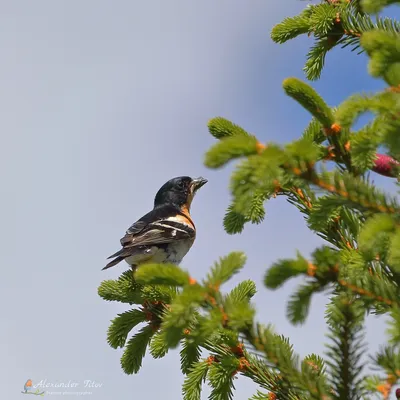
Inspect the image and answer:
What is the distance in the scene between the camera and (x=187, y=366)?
15.3 ft

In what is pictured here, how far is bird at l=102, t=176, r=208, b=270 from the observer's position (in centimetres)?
794

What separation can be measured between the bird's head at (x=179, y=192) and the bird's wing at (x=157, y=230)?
3.74ft

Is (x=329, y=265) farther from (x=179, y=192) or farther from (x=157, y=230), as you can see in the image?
(x=179, y=192)

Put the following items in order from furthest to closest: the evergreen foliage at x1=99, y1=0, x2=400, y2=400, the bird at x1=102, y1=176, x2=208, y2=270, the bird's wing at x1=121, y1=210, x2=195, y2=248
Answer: the bird's wing at x1=121, y1=210, x2=195, y2=248 → the bird at x1=102, y1=176, x2=208, y2=270 → the evergreen foliage at x1=99, y1=0, x2=400, y2=400

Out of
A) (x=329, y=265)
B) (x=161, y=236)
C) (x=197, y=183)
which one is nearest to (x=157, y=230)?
(x=161, y=236)

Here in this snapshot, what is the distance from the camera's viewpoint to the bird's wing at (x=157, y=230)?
26.5 feet

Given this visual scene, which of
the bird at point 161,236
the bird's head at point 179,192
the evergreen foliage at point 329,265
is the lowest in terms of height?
the evergreen foliage at point 329,265

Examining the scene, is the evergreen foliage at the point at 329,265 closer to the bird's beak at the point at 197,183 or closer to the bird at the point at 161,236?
the bird at the point at 161,236

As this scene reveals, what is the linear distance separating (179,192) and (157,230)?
7.53 feet

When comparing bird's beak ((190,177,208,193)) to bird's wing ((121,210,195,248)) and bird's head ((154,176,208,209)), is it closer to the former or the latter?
bird's head ((154,176,208,209))

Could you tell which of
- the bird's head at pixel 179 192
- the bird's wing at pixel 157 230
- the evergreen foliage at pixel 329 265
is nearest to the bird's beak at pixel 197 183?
the bird's head at pixel 179 192

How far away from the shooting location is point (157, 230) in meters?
8.47

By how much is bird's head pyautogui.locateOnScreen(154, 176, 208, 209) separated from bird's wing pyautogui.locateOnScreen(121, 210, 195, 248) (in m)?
1.14

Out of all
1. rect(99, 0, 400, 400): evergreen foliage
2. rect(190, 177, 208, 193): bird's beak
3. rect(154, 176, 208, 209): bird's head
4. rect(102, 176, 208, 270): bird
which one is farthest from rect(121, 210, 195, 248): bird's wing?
rect(99, 0, 400, 400): evergreen foliage
